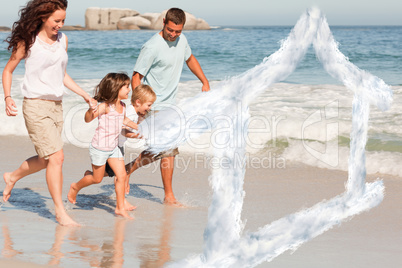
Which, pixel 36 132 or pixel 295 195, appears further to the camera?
pixel 295 195

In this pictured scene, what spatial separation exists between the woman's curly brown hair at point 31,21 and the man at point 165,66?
0.91 metres

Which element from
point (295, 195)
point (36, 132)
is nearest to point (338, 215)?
point (295, 195)

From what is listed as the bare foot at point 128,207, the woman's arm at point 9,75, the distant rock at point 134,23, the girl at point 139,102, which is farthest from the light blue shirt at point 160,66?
the distant rock at point 134,23

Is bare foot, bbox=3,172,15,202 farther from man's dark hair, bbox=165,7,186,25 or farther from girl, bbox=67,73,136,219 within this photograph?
man's dark hair, bbox=165,7,186,25

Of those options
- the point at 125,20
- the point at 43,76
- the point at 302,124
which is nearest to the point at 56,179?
the point at 43,76

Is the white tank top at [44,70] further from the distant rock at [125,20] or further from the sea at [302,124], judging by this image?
the distant rock at [125,20]

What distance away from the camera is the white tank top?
3.75 meters

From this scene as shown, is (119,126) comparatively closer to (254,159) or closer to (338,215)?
(338,215)

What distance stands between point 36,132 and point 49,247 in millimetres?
819

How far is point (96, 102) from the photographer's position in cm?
399

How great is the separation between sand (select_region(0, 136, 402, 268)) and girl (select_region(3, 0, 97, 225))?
34 cm

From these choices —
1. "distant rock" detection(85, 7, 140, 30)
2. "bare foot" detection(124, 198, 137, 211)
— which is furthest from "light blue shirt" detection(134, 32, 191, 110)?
"distant rock" detection(85, 7, 140, 30)

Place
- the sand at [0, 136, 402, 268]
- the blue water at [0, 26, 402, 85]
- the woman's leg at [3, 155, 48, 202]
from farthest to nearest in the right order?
1. the blue water at [0, 26, 402, 85]
2. the woman's leg at [3, 155, 48, 202]
3. the sand at [0, 136, 402, 268]

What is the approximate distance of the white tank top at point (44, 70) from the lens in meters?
3.75
